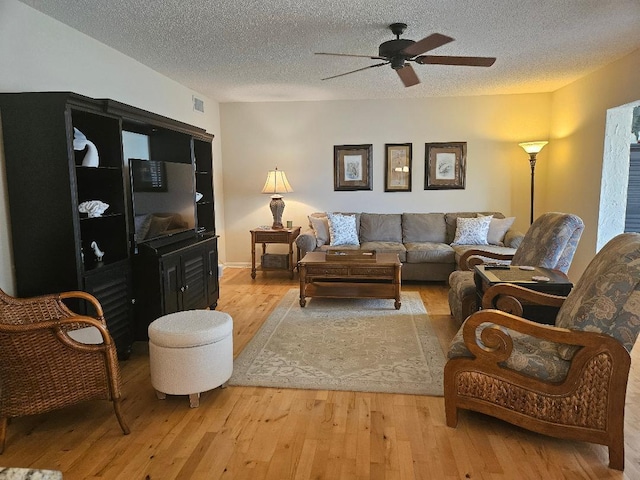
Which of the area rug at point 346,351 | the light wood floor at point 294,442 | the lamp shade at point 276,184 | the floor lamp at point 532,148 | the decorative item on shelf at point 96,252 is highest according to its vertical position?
the floor lamp at point 532,148

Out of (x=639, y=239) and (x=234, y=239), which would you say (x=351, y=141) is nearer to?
→ (x=234, y=239)

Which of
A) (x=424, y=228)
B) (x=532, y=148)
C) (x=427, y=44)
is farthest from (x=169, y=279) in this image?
(x=532, y=148)

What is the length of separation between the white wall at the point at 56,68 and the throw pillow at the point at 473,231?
3.73 m

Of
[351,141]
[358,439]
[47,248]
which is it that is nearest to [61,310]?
[47,248]

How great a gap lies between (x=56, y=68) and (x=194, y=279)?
188 centimetres

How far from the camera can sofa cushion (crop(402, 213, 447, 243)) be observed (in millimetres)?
5695

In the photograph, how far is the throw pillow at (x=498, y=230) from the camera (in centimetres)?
541

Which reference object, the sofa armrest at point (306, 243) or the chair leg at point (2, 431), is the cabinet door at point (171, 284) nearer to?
the chair leg at point (2, 431)

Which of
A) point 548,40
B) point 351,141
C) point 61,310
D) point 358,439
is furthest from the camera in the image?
point 351,141

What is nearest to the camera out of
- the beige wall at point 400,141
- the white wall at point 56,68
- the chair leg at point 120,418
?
the chair leg at point 120,418

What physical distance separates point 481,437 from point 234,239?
483cm

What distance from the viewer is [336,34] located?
10.8 ft

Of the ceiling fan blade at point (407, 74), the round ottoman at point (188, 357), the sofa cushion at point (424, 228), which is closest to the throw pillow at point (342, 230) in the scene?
the sofa cushion at point (424, 228)

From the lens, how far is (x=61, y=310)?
96.7 inches
